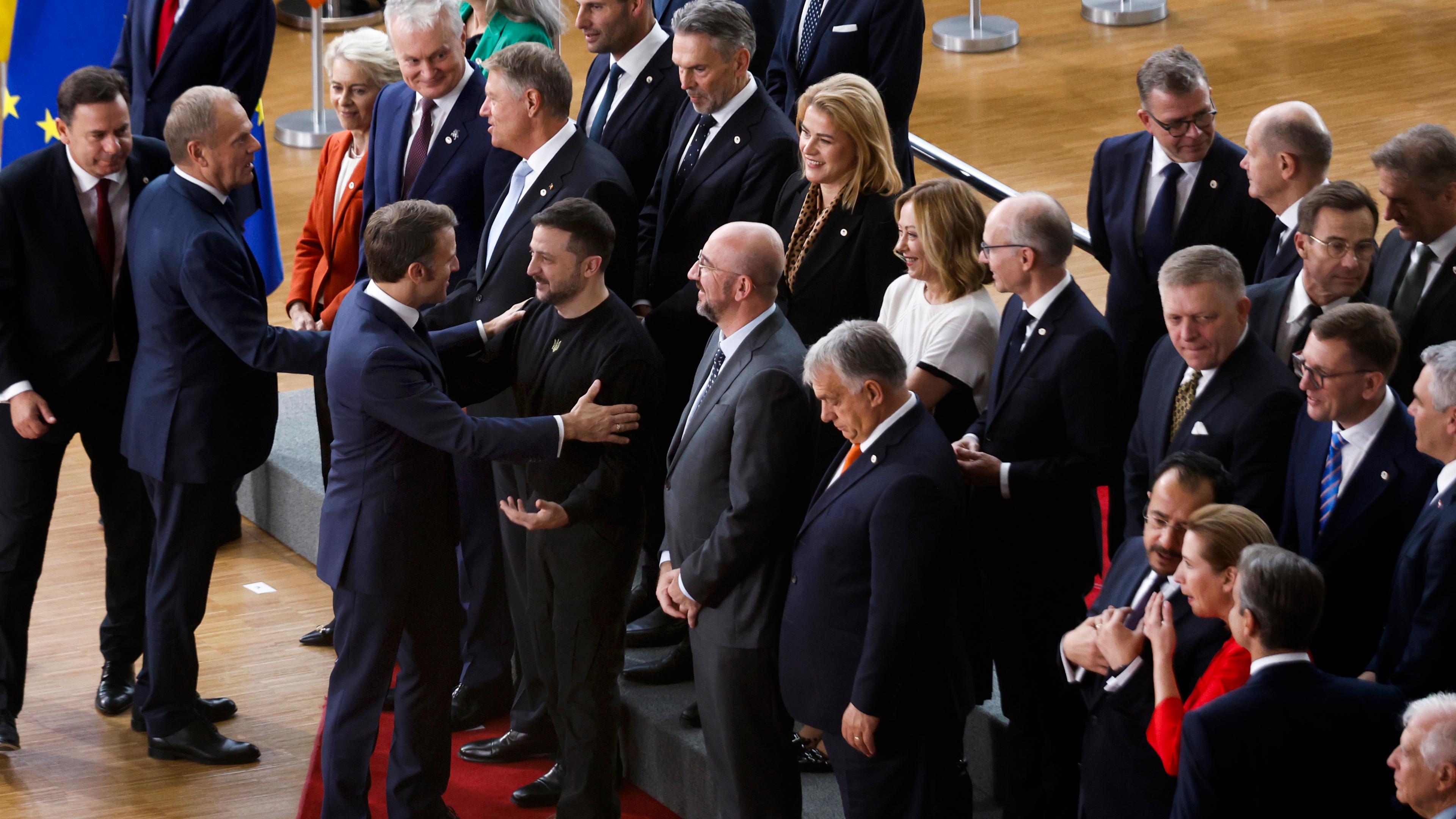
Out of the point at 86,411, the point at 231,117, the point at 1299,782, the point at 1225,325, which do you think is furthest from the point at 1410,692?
the point at 86,411

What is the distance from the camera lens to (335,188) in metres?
4.98

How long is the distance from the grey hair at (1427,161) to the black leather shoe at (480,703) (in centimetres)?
272

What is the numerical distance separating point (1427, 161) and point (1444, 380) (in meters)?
0.76

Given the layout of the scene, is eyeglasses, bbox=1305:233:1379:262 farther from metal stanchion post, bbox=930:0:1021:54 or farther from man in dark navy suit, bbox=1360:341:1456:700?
metal stanchion post, bbox=930:0:1021:54

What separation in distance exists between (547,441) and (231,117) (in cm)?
131

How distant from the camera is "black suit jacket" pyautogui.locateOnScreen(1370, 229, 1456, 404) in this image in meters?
3.45

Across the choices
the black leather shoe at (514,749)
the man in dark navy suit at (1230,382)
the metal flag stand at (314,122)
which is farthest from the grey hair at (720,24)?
the metal flag stand at (314,122)

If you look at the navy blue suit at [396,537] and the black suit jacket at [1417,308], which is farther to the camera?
the navy blue suit at [396,537]

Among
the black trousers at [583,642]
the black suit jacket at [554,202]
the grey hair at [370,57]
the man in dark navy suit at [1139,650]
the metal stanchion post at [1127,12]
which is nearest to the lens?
the man in dark navy suit at [1139,650]

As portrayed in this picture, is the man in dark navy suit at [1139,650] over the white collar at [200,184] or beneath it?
beneath

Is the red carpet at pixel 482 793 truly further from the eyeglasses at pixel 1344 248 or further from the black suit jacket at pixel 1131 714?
the eyeglasses at pixel 1344 248

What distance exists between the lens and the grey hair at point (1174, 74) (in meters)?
4.03

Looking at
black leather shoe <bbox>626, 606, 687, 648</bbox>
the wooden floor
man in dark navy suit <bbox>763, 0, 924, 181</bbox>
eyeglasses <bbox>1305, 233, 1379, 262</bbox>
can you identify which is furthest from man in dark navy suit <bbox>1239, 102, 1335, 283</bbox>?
the wooden floor

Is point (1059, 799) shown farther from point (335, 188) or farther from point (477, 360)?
point (335, 188)
